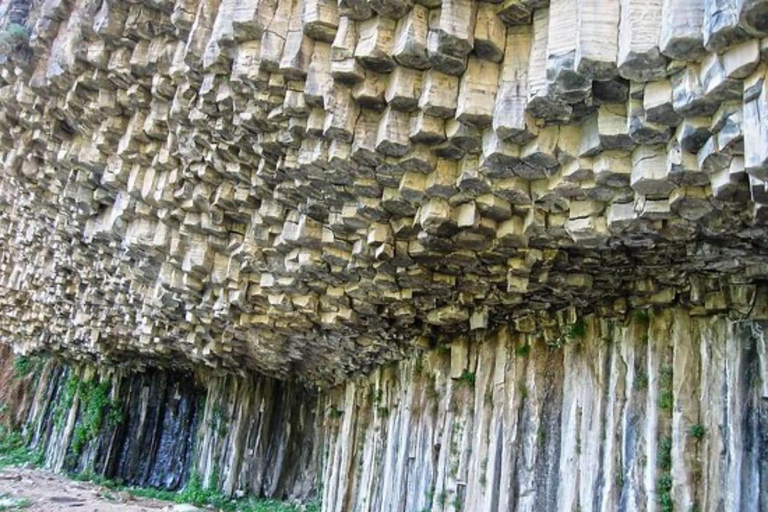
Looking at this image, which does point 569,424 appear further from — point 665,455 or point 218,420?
point 218,420

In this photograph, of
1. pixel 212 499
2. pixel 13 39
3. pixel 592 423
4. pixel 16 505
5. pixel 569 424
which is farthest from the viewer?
pixel 212 499

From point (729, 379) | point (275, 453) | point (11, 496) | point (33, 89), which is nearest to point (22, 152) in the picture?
point (33, 89)

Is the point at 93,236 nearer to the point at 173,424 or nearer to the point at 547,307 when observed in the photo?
the point at 547,307

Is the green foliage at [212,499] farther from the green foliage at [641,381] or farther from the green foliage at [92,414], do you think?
the green foliage at [641,381]

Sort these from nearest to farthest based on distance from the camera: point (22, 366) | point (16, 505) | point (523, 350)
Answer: point (523, 350)
point (16, 505)
point (22, 366)

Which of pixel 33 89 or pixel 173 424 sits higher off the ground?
pixel 33 89

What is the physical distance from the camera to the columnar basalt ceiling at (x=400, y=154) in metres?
3.59

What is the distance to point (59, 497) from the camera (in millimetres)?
11258

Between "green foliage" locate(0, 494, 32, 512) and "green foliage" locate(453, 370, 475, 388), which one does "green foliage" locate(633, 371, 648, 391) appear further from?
"green foliage" locate(0, 494, 32, 512)

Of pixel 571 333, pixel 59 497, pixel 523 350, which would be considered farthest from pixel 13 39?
pixel 571 333

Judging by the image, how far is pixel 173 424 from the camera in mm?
15977

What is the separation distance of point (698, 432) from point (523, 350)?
6.65ft

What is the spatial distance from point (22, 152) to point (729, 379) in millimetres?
9386

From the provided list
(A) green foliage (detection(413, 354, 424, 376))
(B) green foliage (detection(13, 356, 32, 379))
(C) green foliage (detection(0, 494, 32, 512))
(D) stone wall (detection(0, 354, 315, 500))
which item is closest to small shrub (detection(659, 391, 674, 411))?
(A) green foliage (detection(413, 354, 424, 376))
